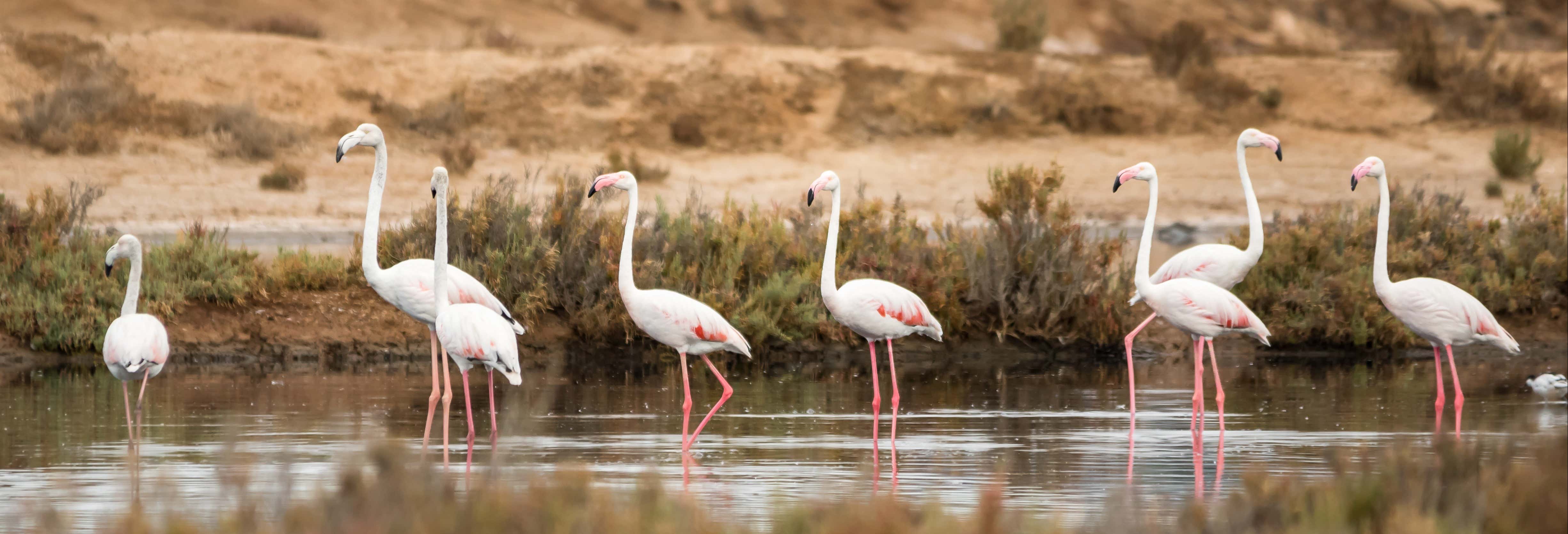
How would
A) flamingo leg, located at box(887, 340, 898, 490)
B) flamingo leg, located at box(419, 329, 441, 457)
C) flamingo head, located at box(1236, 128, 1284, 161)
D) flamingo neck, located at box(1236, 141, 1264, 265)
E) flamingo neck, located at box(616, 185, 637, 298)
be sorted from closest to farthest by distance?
flamingo leg, located at box(887, 340, 898, 490)
flamingo leg, located at box(419, 329, 441, 457)
flamingo neck, located at box(616, 185, 637, 298)
flamingo head, located at box(1236, 128, 1284, 161)
flamingo neck, located at box(1236, 141, 1264, 265)

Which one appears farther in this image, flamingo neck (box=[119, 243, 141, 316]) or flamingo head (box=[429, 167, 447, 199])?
flamingo neck (box=[119, 243, 141, 316])

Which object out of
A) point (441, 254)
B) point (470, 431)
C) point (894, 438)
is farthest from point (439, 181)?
point (894, 438)

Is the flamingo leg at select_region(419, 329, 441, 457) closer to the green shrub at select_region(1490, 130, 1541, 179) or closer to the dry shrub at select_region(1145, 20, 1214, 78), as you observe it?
the green shrub at select_region(1490, 130, 1541, 179)

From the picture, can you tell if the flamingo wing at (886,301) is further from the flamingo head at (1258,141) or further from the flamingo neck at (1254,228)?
the flamingo head at (1258,141)

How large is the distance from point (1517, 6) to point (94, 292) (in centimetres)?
5994

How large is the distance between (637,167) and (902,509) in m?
29.5

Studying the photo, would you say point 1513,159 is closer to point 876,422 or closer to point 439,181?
point 876,422

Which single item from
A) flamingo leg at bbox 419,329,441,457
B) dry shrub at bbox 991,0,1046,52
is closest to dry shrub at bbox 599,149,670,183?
dry shrub at bbox 991,0,1046,52

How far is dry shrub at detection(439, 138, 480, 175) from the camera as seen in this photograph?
112ft

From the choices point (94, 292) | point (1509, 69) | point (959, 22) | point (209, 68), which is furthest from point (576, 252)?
point (959, 22)

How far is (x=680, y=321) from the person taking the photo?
1097 cm

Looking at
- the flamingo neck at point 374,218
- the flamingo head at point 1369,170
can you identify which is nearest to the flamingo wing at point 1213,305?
the flamingo head at point 1369,170

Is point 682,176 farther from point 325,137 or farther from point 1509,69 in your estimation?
point 1509,69

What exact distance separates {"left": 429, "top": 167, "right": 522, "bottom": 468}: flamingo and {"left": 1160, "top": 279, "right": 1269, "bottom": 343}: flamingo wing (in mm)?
4192
